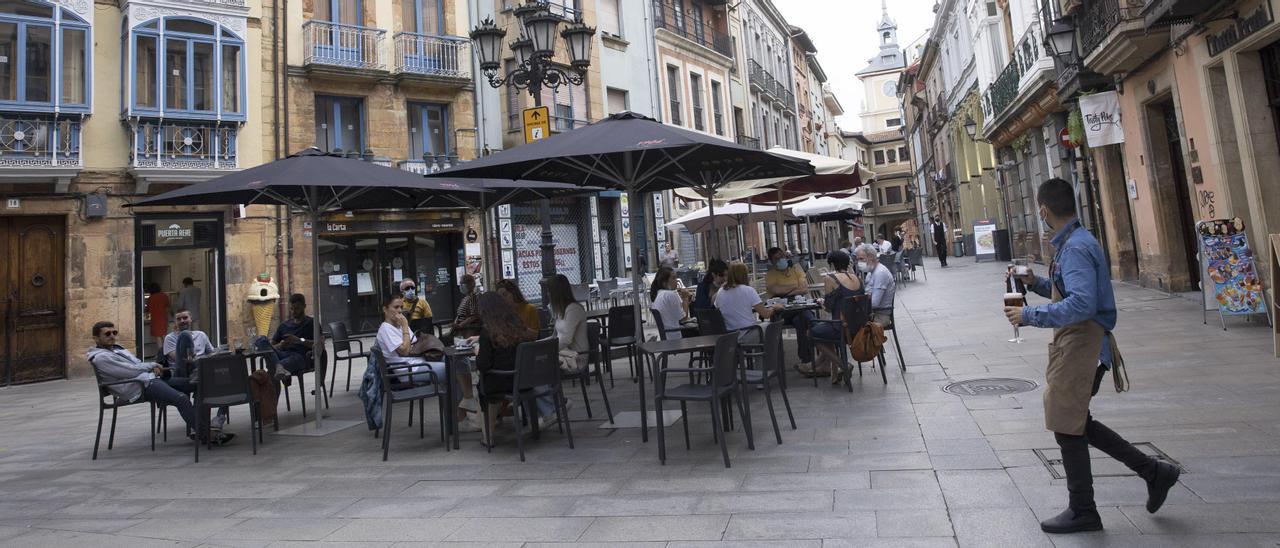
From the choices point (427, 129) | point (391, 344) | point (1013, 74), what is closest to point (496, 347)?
point (391, 344)

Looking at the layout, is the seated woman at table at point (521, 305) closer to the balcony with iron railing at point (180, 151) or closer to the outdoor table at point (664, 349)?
the outdoor table at point (664, 349)

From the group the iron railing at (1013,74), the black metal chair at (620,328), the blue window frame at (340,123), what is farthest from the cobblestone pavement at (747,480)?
the iron railing at (1013,74)

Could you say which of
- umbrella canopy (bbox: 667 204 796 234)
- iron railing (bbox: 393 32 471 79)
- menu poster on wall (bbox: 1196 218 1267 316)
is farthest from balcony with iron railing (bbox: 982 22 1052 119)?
iron railing (bbox: 393 32 471 79)

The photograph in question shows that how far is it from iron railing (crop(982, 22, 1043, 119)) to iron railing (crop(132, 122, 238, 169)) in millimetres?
17976

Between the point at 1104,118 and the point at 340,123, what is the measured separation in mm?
16659

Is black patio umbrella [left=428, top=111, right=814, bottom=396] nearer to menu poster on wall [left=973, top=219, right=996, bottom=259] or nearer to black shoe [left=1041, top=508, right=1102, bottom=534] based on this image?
black shoe [left=1041, top=508, right=1102, bottom=534]

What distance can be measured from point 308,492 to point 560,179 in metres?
4.33

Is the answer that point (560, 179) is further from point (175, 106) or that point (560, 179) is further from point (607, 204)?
point (607, 204)

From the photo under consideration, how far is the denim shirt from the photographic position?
3154mm

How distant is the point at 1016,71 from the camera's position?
18.6 m

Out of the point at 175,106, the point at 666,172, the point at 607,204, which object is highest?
the point at 175,106

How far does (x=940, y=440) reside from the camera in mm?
4961

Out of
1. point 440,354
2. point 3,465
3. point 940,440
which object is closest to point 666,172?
point 440,354

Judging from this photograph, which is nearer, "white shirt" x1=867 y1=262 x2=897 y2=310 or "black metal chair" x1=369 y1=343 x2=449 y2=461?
"black metal chair" x1=369 y1=343 x2=449 y2=461
